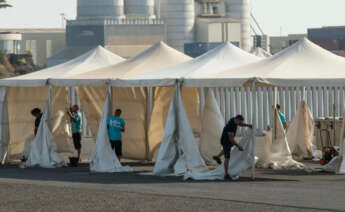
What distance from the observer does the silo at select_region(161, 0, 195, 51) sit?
152 m

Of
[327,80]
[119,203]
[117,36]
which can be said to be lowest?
[119,203]

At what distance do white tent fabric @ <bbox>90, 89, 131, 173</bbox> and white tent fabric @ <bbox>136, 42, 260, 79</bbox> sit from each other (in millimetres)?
1284

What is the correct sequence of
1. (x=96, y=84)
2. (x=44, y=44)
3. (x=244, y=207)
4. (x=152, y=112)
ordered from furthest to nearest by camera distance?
1. (x=44, y=44)
2. (x=152, y=112)
3. (x=96, y=84)
4. (x=244, y=207)

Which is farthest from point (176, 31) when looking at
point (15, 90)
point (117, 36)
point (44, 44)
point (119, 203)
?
point (119, 203)

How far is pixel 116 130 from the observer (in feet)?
84.1

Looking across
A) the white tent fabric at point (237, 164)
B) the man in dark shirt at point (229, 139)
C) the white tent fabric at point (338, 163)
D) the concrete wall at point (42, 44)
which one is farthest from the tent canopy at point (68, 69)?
the concrete wall at point (42, 44)

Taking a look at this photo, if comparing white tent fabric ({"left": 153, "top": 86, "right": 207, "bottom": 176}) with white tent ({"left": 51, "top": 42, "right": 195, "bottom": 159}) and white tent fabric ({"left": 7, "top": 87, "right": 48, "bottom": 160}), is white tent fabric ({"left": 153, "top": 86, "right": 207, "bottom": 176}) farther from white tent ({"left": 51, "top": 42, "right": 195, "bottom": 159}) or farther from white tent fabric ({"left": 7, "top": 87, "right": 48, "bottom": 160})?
white tent fabric ({"left": 7, "top": 87, "right": 48, "bottom": 160})

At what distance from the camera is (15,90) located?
100.0 feet

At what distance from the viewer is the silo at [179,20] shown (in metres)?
152

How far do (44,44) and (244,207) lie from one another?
6345 inches

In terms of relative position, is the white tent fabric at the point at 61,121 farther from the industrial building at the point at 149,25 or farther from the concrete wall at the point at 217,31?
the concrete wall at the point at 217,31

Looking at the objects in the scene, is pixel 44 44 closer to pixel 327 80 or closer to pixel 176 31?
pixel 176 31

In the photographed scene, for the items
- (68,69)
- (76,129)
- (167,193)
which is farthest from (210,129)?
(167,193)

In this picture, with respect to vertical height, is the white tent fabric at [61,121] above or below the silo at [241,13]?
below
